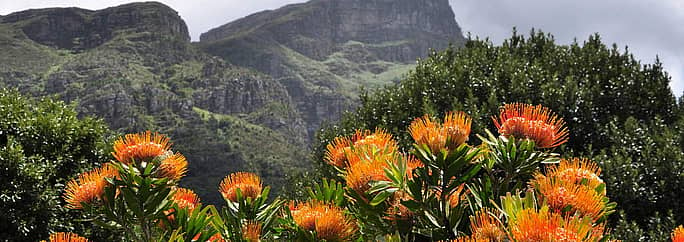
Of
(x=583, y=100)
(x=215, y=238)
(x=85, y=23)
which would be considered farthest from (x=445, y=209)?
(x=85, y=23)

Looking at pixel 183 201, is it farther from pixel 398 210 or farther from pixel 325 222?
pixel 398 210

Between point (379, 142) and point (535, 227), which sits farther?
point (379, 142)

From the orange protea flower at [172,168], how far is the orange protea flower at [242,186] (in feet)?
0.60

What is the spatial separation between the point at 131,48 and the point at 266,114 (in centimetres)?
5036

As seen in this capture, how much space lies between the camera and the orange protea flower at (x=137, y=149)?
6.21ft

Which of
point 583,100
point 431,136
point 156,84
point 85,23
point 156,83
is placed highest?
point 85,23

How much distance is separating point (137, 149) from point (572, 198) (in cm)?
153

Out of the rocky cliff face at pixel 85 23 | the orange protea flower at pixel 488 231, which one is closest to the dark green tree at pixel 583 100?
the orange protea flower at pixel 488 231

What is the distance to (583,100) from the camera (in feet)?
34.8

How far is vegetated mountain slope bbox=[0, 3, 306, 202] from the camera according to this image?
422 feet

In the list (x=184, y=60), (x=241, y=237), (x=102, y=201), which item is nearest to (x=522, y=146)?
(x=241, y=237)

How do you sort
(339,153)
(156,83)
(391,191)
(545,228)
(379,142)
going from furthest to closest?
(156,83)
(339,153)
(379,142)
(391,191)
(545,228)

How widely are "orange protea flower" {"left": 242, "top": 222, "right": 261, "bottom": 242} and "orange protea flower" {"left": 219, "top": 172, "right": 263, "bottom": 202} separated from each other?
205 mm

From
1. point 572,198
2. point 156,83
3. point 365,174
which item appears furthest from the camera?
point 156,83
